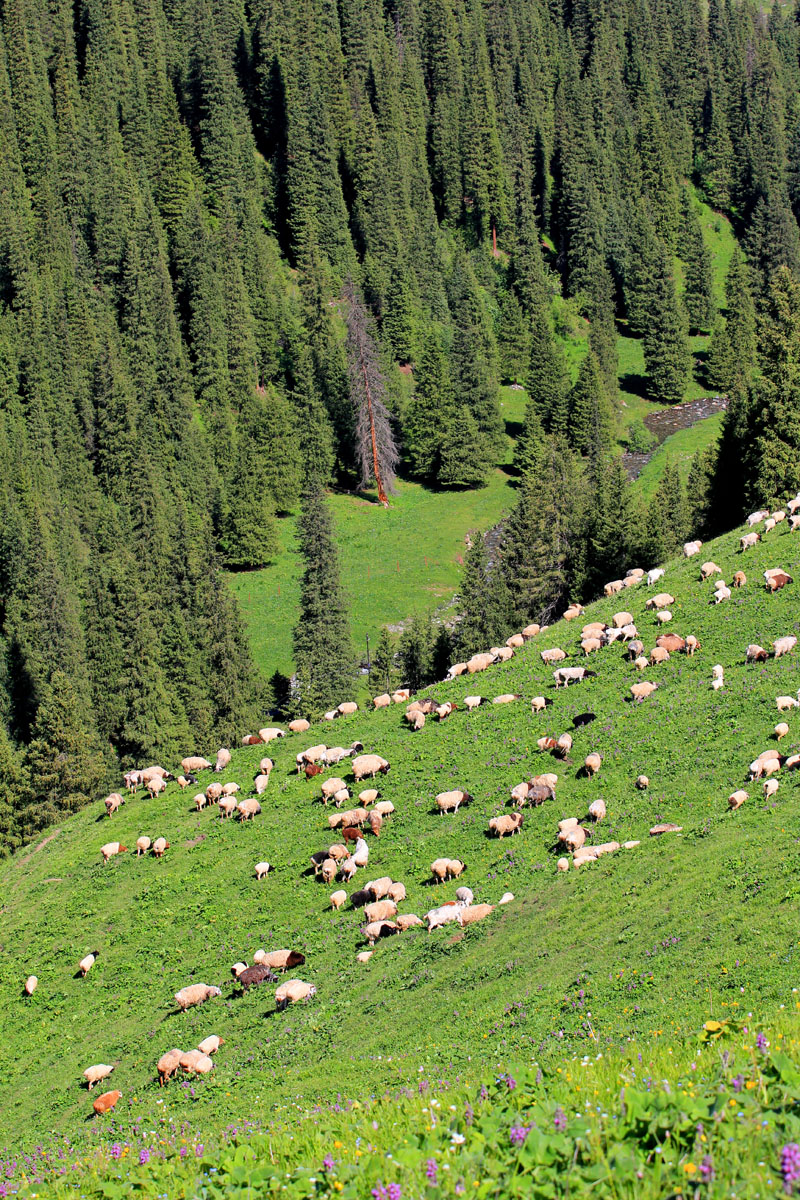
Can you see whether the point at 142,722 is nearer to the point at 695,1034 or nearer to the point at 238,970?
the point at 238,970

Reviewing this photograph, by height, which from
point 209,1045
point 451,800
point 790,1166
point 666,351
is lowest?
point 209,1045

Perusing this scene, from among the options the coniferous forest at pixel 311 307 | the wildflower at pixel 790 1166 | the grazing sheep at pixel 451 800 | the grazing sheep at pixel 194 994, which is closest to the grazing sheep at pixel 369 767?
the grazing sheep at pixel 451 800

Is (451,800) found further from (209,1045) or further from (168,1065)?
(168,1065)

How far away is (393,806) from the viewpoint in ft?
112

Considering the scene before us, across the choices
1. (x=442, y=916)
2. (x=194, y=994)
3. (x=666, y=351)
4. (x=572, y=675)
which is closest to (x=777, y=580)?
(x=572, y=675)

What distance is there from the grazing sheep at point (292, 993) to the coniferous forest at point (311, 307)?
1562 inches

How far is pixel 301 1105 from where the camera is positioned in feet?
58.7

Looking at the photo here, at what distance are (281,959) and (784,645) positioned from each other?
19.5 metres

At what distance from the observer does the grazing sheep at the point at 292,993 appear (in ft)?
84.3

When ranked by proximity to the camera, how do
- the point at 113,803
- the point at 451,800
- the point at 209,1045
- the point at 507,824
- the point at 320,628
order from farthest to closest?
the point at 320,628, the point at 113,803, the point at 451,800, the point at 507,824, the point at 209,1045

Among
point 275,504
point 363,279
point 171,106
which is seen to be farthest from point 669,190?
point 275,504

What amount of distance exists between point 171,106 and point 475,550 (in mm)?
99395

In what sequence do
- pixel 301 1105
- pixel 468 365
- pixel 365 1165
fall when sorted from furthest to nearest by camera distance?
pixel 468 365 < pixel 301 1105 < pixel 365 1165

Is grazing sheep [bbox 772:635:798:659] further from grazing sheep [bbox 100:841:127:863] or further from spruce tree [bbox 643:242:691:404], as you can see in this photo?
spruce tree [bbox 643:242:691:404]
